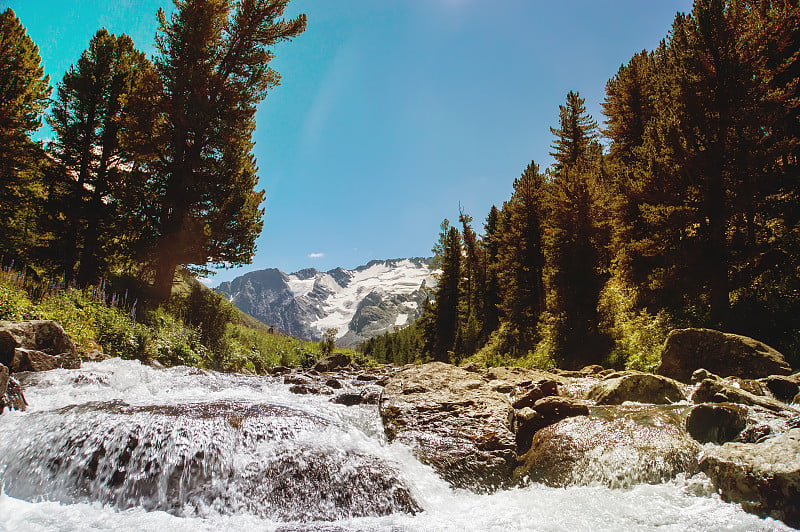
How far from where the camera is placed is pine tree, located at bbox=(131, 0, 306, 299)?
52.1 ft

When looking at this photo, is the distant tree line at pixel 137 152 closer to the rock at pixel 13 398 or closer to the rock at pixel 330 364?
the rock at pixel 330 364

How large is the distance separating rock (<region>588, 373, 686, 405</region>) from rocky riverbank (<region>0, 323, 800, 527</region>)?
0.02 m

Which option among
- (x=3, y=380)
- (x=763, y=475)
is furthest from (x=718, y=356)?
(x=3, y=380)

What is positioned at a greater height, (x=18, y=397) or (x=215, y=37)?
(x=215, y=37)

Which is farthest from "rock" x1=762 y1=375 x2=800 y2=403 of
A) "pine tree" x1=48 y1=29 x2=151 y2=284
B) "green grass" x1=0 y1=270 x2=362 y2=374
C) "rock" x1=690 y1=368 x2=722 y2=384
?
"pine tree" x1=48 y1=29 x2=151 y2=284

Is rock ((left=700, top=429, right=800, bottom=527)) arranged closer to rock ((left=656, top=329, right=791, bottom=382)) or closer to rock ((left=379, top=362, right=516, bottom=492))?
rock ((left=379, top=362, right=516, bottom=492))

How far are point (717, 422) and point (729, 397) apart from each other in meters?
0.95

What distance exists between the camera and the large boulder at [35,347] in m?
5.52

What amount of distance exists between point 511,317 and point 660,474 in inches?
855

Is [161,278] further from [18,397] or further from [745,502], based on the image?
[745,502]

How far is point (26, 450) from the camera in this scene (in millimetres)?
3557

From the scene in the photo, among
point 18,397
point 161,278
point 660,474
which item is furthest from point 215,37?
point 660,474

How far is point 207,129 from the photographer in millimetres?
16844

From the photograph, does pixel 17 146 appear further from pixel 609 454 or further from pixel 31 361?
pixel 609 454
